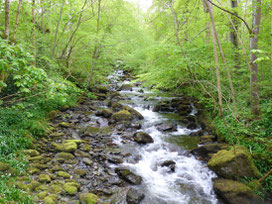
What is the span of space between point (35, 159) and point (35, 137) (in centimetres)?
154

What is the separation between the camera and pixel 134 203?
472cm

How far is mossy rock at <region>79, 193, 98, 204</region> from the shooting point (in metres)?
4.41

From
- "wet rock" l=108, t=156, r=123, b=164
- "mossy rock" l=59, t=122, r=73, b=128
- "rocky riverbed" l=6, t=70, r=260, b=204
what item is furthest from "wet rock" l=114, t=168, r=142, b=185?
"mossy rock" l=59, t=122, r=73, b=128

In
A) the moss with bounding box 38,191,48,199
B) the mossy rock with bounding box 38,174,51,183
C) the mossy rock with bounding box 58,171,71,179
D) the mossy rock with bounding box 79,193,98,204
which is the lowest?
the mossy rock with bounding box 79,193,98,204

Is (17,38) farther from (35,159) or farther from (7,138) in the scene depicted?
(35,159)

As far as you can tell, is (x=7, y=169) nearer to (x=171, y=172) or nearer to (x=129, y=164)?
(x=129, y=164)

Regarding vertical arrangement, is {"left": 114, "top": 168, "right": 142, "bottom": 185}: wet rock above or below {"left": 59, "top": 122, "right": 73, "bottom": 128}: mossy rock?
below

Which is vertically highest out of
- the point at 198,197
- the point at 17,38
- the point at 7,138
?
the point at 17,38

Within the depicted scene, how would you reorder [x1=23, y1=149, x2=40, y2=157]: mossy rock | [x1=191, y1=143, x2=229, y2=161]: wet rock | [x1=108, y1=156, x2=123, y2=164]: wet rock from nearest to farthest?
[x1=23, y1=149, x2=40, y2=157]: mossy rock → [x1=108, y1=156, x2=123, y2=164]: wet rock → [x1=191, y1=143, x2=229, y2=161]: wet rock

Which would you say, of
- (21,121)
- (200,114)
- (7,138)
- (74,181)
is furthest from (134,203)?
(200,114)

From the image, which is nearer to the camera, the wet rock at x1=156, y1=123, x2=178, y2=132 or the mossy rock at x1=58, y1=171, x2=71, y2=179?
the mossy rock at x1=58, y1=171, x2=71, y2=179

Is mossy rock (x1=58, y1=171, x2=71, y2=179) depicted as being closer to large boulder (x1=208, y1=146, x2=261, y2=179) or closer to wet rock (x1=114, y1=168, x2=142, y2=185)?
wet rock (x1=114, y1=168, x2=142, y2=185)

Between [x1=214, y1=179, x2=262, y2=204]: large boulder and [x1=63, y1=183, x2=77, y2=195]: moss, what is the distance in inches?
162

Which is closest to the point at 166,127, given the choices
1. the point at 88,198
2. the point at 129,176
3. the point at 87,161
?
the point at 129,176
